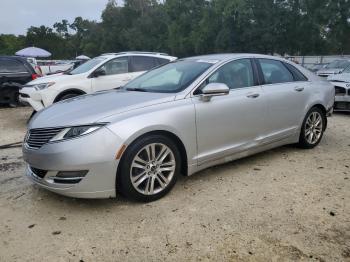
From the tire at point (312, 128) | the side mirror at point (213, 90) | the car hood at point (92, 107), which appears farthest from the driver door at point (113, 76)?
the side mirror at point (213, 90)

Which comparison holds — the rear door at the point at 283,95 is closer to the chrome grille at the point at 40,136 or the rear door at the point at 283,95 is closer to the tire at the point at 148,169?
the tire at the point at 148,169

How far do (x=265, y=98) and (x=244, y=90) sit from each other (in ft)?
1.20

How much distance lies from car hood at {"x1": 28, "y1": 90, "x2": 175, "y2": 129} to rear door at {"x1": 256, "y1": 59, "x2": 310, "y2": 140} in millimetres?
1634

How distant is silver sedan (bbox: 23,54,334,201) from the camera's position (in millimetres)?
3809

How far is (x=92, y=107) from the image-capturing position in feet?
14.1

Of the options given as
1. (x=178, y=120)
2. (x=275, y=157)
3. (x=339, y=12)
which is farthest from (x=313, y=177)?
(x=339, y=12)

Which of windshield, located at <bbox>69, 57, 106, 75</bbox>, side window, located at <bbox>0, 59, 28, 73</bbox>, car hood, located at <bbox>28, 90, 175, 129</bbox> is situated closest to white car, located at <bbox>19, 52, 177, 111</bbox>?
windshield, located at <bbox>69, 57, 106, 75</bbox>

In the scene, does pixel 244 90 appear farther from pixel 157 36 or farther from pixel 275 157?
pixel 157 36

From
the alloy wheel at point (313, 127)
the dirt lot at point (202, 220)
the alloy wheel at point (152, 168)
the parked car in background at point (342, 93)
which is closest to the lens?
the dirt lot at point (202, 220)

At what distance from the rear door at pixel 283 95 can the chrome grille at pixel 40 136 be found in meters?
2.78

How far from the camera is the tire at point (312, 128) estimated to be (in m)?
6.00

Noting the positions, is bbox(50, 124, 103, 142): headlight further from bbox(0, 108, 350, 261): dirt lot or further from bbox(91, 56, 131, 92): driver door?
bbox(91, 56, 131, 92): driver door

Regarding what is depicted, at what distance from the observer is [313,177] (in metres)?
4.92

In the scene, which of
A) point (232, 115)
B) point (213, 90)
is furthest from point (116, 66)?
point (213, 90)
